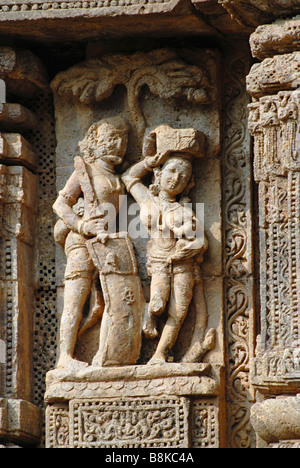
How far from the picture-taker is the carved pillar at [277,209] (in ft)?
27.2

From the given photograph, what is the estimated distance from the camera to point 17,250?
935 cm

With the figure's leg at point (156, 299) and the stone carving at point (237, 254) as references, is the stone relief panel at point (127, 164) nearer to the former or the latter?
the figure's leg at point (156, 299)

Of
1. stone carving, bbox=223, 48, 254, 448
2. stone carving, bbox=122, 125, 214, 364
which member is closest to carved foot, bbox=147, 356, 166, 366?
stone carving, bbox=122, 125, 214, 364

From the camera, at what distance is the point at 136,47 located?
9523mm

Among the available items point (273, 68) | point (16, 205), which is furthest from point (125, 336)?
point (273, 68)

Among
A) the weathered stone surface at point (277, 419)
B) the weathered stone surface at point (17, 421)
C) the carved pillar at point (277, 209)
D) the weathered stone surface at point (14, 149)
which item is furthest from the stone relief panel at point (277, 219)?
the weathered stone surface at point (14, 149)

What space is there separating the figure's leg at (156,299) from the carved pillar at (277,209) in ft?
2.57

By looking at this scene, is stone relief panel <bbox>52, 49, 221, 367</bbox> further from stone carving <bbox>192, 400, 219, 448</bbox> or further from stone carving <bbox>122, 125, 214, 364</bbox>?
stone carving <bbox>192, 400, 219, 448</bbox>

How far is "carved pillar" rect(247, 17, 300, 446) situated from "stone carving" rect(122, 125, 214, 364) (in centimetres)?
63

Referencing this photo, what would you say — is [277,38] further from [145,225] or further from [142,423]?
[142,423]

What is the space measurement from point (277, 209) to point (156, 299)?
1.10 metres

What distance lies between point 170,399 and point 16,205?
178 centimetres

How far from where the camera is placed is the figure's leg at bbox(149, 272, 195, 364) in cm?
900
